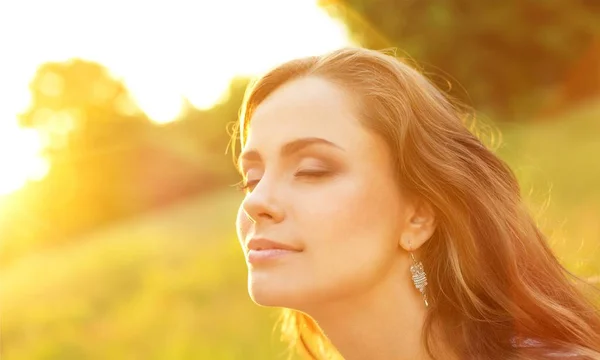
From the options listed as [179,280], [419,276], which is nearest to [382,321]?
[419,276]

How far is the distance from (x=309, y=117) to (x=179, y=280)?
235 inches

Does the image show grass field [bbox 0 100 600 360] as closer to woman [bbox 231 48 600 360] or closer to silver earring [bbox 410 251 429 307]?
woman [bbox 231 48 600 360]

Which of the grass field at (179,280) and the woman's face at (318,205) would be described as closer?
the woman's face at (318,205)

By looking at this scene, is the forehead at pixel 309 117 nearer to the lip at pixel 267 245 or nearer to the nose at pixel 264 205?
the nose at pixel 264 205

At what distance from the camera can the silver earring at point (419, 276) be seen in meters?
2.92

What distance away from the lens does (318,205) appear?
2.66 metres

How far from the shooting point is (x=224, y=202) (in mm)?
13875

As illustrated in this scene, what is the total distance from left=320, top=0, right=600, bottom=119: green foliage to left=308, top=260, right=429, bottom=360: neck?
36.1ft

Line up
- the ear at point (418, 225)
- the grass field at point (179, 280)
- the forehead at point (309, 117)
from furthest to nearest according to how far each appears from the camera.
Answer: the grass field at point (179, 280) < the ear at point (418, 225) < the forehead at point (309, 117)

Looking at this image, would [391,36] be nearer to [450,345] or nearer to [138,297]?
[138,297]

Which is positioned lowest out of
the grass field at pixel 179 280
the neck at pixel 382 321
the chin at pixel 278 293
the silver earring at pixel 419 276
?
the neck at pixel 382 321

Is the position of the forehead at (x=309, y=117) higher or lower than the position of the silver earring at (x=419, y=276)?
higher

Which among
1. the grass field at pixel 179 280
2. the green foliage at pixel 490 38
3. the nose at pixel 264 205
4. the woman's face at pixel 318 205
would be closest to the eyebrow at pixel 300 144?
the woman's face at pixel 318 205

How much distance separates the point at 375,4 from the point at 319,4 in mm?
1086
